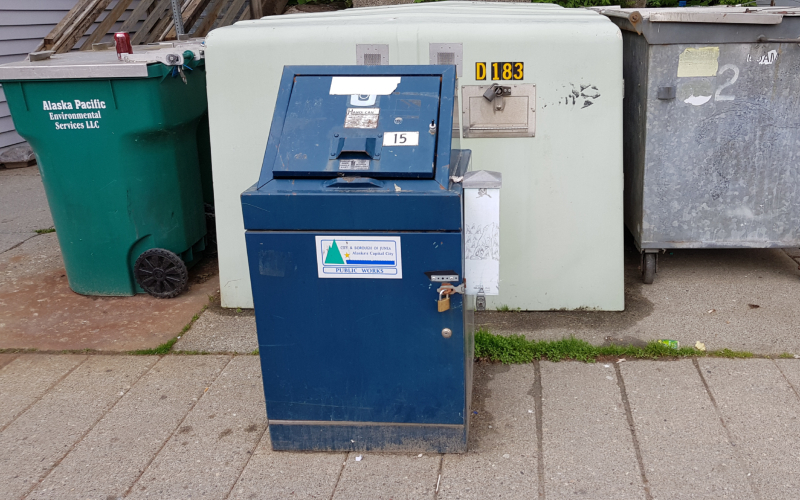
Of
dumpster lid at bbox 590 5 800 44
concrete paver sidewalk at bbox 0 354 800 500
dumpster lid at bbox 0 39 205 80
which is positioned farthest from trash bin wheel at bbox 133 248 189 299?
dumpster lid at bbox 590 5 800 44

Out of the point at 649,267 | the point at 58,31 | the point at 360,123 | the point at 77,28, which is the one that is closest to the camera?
the point at 360,123

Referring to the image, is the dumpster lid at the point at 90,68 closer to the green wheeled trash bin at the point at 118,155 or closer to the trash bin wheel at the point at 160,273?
the green wheeled trash bin at the point at 118,155

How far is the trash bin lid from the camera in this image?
2670 millimetres

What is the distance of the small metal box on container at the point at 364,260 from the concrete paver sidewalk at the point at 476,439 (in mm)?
199

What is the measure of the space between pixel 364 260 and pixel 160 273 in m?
2.46

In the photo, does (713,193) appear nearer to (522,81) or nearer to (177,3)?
(522,81)

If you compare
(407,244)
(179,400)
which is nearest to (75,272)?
(179,400)

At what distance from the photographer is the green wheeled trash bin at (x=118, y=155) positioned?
4238 millimetres

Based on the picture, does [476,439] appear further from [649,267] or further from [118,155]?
[118,155]

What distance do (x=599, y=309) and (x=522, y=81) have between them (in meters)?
1.45

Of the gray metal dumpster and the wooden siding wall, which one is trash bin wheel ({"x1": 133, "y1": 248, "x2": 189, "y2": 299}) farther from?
the wooden siding wall

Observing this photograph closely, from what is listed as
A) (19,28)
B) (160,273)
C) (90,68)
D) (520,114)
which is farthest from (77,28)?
(520,114)

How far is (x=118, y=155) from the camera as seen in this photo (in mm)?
4359

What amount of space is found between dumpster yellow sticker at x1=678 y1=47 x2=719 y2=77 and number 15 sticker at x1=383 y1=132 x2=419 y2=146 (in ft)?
7.07
